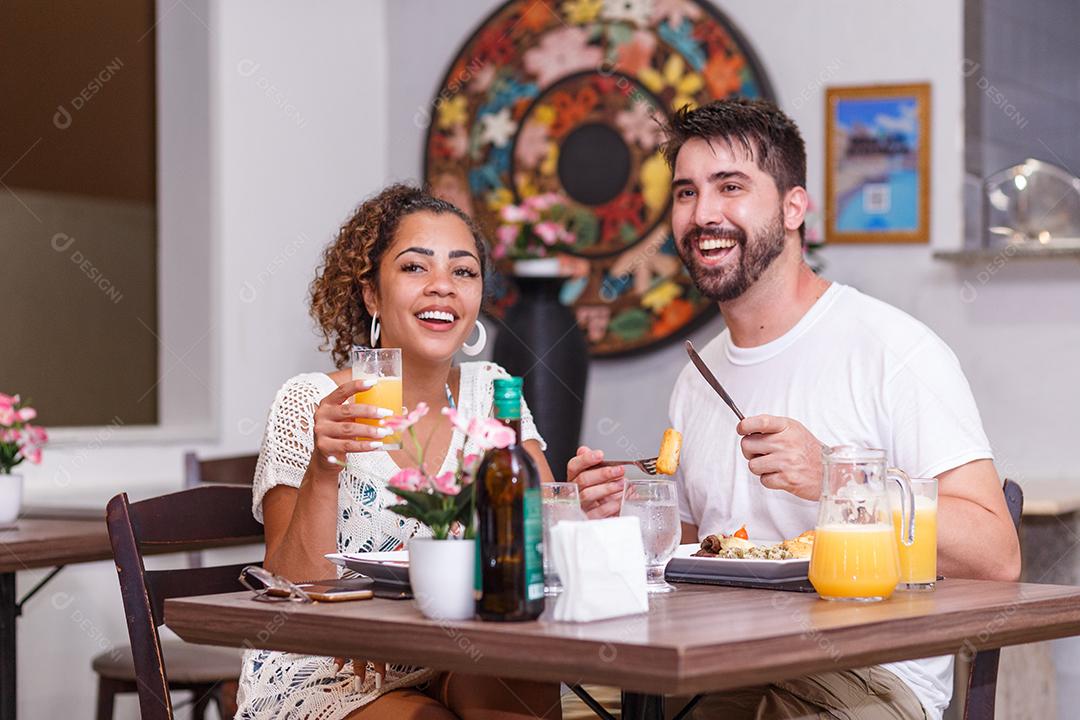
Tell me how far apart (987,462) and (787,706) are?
1.63 feet

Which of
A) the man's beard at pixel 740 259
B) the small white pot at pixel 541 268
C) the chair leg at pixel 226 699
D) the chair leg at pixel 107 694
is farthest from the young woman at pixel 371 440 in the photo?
the small white pot at pixel 541 268

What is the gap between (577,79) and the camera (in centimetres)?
470

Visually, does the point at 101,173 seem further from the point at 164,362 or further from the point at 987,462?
the point at 987,462

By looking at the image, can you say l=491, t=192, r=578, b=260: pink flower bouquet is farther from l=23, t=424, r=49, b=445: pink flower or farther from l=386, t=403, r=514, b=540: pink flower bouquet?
l=386, t=403, r=514, b=540: pink flower bouquet

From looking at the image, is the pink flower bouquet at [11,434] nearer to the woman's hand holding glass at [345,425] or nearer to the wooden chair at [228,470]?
the wooden chair at [228,470]

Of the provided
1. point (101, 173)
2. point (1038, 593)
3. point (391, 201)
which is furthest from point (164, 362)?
point (1038, 593)

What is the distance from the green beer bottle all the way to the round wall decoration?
300cm

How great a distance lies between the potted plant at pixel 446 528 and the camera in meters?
1.47

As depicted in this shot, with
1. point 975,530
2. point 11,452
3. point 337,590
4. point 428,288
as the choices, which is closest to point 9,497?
point 11,452

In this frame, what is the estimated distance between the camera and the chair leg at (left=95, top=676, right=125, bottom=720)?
3.19 meters

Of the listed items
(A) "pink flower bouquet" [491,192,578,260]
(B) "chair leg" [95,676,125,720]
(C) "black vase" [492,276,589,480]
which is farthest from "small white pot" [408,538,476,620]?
(A) "pink flower bouquet" [491,192,578,260]

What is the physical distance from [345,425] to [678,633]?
59cm

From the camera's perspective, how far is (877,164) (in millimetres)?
4168

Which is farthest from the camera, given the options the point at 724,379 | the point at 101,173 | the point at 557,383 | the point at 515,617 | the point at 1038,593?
the point at 101,173
